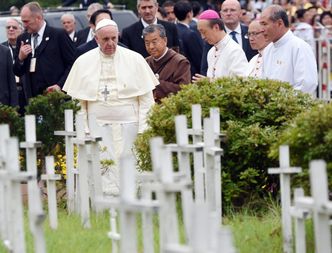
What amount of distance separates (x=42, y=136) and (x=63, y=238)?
2.98 metres

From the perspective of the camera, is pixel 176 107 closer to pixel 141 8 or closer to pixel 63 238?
pixel 63 238

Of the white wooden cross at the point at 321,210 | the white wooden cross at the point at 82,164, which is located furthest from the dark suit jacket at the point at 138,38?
the white wooden cross at the point at 321,210

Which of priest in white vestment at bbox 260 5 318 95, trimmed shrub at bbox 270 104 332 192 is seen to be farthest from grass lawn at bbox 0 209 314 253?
priest in white vestment at bbox 260 5 318 95

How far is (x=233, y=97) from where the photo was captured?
1208 cm

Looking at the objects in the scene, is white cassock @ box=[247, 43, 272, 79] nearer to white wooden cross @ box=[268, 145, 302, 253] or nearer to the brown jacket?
the brown jacket

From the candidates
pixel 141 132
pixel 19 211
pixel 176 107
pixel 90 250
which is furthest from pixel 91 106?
pixel 19 211

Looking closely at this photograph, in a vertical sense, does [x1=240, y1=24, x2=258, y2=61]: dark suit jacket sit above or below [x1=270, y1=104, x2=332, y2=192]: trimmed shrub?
above

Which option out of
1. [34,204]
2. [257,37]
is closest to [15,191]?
[34,204]

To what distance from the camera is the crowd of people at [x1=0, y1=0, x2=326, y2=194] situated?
1330cm

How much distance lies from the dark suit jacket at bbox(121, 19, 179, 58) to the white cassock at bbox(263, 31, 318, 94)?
356cm

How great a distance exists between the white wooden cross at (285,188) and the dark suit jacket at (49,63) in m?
7.39

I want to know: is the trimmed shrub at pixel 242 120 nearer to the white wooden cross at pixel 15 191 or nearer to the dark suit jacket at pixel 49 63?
the white wooden cross at pixel 15 191

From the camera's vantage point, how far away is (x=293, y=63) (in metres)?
13.4

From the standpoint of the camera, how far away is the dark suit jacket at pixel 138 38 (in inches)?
675
